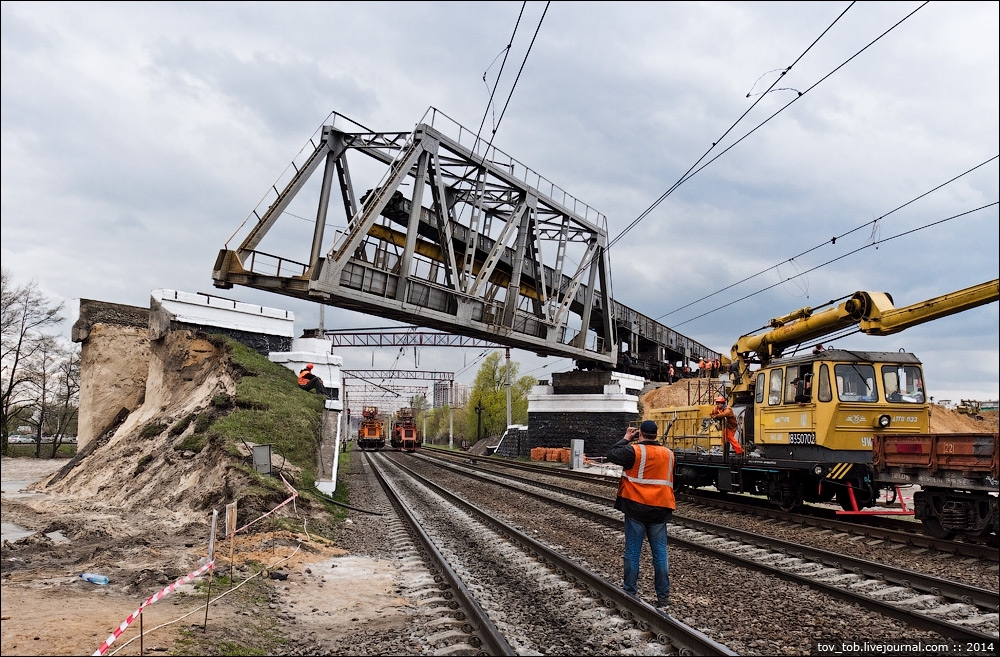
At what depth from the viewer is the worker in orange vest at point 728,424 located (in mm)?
14953

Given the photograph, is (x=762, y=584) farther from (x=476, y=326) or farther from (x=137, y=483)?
(x=476, y=326)

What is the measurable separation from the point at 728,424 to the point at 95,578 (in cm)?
1283

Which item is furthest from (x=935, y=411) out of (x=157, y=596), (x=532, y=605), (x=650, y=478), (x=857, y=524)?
(x=157, y=596)

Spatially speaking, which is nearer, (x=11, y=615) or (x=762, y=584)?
(x=11, y=615)

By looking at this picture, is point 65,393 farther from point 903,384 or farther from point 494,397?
point 903,384

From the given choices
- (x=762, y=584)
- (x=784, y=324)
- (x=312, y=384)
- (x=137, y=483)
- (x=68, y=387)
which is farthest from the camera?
(x=68, y=387)

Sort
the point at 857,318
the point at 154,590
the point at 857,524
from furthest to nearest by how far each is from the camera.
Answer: the point at 857,318 → the point at 857,524 → the point at 154,590

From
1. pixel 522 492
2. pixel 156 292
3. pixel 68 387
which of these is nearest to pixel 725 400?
pixel 522 492

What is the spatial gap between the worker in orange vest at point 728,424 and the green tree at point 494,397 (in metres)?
53.9

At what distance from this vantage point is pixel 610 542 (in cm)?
1029

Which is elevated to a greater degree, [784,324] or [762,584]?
[784,324]

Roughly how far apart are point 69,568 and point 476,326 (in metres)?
14.6

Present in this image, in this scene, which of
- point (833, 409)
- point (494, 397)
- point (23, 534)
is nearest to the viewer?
point (23, 534)

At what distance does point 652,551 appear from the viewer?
21.5ft
